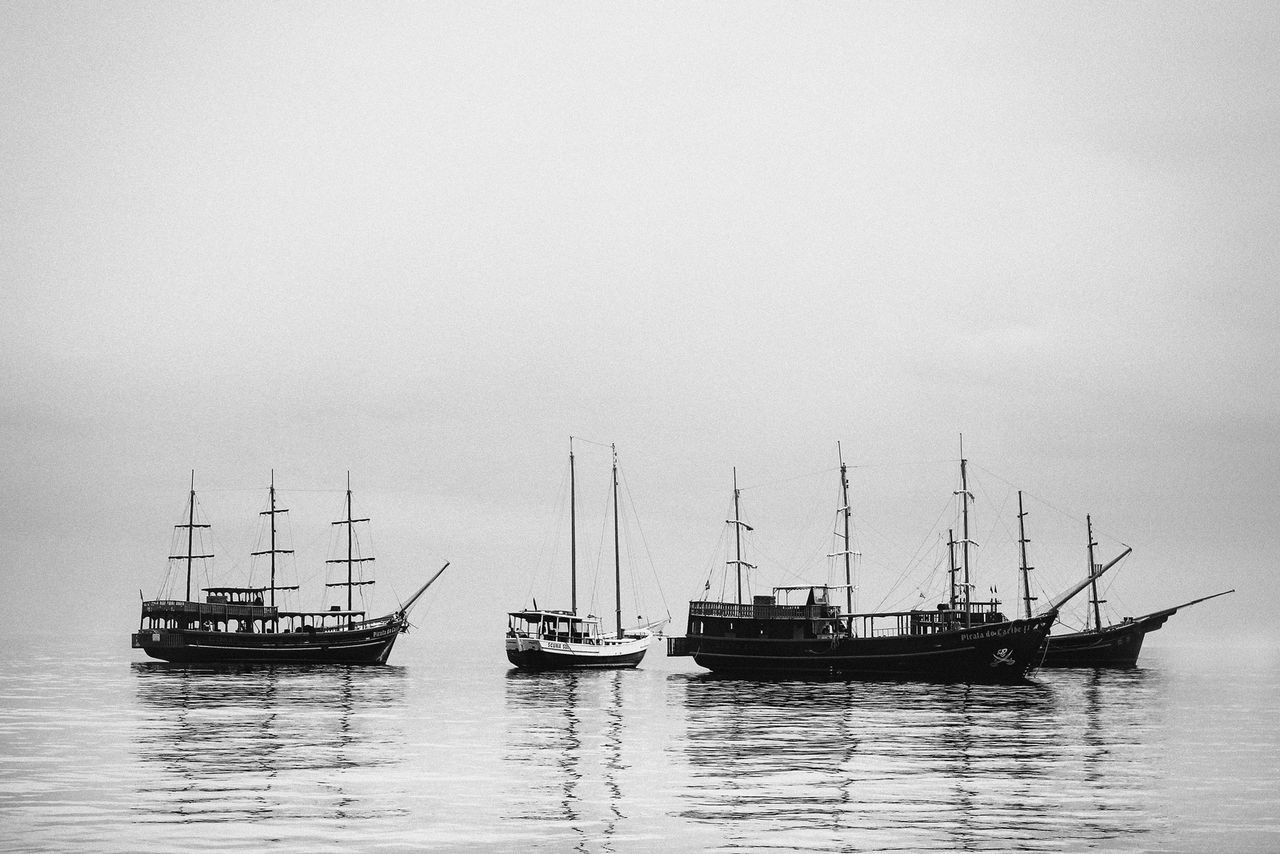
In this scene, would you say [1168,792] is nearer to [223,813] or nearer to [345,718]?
[223,813]

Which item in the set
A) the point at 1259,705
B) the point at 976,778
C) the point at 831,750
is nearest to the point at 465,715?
the point at 831,750

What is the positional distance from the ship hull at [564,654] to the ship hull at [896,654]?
56.8 ft

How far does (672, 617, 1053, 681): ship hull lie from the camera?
276 ft

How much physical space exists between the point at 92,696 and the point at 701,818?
6122 cm

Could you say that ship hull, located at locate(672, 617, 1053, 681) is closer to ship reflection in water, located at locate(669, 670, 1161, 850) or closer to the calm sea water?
the calm sea water

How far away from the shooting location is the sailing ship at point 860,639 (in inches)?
3317

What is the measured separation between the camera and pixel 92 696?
77.8 metres

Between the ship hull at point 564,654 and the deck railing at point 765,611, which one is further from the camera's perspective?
the ship hull at point 564,654

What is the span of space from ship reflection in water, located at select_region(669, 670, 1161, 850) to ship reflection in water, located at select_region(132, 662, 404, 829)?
31.3 ft

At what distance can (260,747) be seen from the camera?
43.0m

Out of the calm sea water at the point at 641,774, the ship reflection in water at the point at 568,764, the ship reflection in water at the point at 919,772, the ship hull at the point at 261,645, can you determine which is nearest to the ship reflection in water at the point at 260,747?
the calm sea water at the point at 641,774

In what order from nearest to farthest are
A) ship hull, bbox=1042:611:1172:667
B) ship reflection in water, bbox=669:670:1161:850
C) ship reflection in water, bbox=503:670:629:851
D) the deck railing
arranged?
ship reflection in water, bbox=669:670:1161:850 → ship reflection in water, bbox=503:670:629:851 → the deck railing → ship hull, bbox=1042:611:1172:667

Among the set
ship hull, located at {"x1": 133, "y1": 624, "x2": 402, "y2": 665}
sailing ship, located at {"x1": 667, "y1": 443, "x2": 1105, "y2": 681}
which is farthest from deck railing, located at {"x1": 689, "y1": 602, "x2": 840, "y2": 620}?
ship hull, located at {"x1": 133, "y1": 624, "x2": 402, "y2": 665}

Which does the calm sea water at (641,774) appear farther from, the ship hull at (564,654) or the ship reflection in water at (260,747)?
the ship hull at (564,654)
